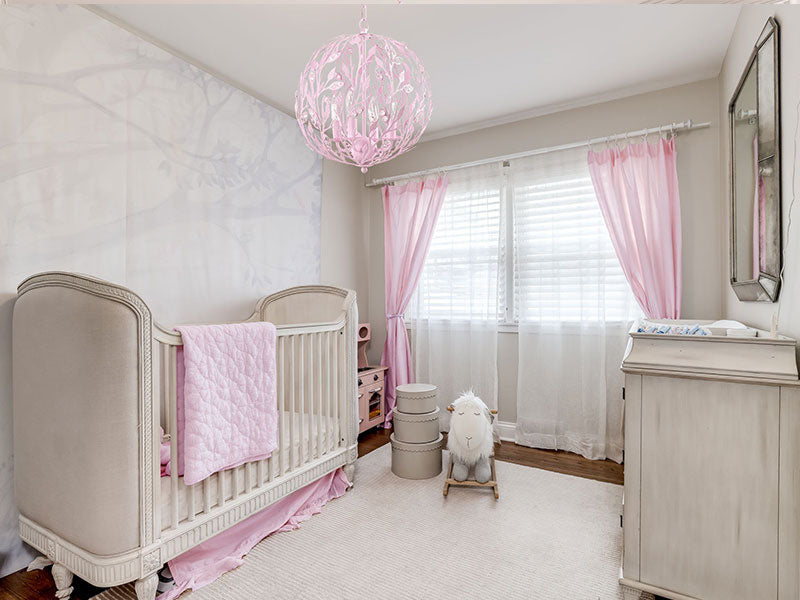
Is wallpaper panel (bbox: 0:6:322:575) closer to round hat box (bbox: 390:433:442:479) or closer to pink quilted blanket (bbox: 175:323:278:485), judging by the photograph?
pink quilted blanket (bbox: 175:323:278:485)

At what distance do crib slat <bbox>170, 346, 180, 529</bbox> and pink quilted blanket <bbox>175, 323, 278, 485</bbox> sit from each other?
32mm

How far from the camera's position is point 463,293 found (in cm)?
349

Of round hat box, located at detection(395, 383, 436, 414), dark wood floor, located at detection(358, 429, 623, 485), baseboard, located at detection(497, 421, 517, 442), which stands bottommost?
dark wood floor, located at detection(358, 429, 623, 485)

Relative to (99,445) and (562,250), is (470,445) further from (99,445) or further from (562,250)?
(99,445)

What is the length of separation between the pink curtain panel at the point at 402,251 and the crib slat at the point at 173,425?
7.20ft

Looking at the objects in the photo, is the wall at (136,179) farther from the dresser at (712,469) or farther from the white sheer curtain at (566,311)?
the dresser at (712,469)

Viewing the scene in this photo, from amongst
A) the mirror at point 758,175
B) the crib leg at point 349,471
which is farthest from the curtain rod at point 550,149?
the crib leg at point 349,471

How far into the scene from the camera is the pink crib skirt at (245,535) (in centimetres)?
167

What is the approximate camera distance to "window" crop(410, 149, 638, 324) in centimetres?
297

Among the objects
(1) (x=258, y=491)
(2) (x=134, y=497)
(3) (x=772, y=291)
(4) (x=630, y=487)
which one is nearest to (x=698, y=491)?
(4) (x=630, y=487)

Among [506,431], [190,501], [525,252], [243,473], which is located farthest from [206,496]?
[525,252]

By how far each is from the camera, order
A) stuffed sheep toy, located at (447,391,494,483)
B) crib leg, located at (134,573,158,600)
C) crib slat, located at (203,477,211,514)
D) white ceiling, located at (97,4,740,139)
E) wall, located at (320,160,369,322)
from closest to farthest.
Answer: crib leg, located at (134,573,158,600), crib slat, located at (203,477,211,514), white ceiling, located at (97,4,740,139), stuffed sheep toy, located at (447,391,494,483), wall, located at (320,160,369,322)

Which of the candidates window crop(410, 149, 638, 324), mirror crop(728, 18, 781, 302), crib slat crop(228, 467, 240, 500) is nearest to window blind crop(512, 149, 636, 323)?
window crop(410, 149, 638, 324)

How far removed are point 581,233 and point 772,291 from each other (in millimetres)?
1480
